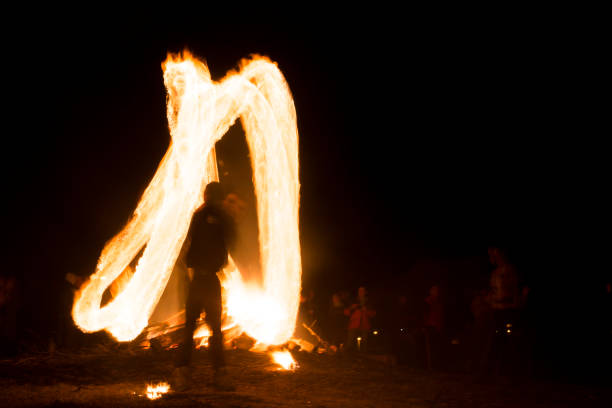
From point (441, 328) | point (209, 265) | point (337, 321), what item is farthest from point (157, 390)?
point (337, 321)

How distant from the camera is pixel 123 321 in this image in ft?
28.2

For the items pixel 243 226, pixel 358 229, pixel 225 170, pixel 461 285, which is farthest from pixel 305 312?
pixel 358 229

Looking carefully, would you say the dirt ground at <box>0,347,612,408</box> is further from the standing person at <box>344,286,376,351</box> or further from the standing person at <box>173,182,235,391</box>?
the standing person at <box>344,286,376,351</box>

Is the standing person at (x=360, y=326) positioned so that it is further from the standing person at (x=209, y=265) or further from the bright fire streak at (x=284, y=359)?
the standing person at (x=209, y=265)

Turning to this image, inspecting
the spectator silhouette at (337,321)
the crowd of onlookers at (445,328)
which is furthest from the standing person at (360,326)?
the spectator silhouette at (337,321)

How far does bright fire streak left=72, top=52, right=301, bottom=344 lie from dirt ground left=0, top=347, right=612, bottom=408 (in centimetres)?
146

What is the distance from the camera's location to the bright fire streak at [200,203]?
A: 8.58 m

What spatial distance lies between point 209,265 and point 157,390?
136 cm

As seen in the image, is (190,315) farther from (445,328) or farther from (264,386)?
(445,328)

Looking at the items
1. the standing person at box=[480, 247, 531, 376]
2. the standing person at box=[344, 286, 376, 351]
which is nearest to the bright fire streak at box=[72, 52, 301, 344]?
the standing person at box=[344, 286, 376, 351]

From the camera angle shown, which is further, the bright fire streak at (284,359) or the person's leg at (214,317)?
the bright fire streak at (284,359)

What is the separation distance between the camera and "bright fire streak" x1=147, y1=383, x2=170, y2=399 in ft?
15.9

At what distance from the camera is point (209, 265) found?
597cm

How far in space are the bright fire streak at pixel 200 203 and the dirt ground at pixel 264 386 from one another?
1.46 metres
